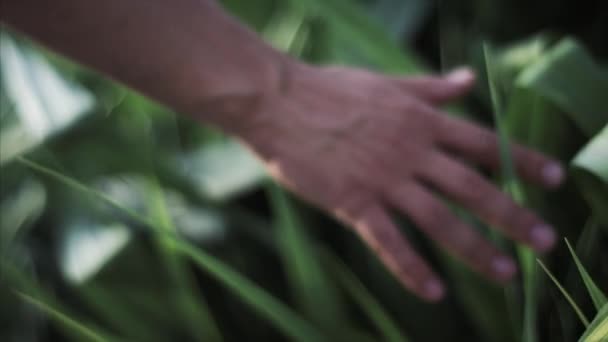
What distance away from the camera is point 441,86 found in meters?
0.68

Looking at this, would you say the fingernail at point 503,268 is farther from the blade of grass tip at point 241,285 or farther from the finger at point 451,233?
the blade of grass tip at point 241,285

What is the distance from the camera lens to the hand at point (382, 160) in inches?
24.1

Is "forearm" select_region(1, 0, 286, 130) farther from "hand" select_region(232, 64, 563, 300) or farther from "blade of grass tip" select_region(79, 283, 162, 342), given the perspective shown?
"blade of grass tip" select_region(79, 283, 162, 342)

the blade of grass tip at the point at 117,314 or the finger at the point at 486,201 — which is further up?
the finger at the point at 486,201

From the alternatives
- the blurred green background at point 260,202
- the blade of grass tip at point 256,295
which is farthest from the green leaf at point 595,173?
the blade of grass tip at point 256,295

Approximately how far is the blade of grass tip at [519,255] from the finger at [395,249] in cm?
6

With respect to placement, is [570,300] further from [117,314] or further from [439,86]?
[117,314]

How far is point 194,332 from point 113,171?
0.20 metres

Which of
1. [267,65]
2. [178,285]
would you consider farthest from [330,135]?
[178,285]

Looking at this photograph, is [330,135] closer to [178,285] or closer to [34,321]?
[178,285]

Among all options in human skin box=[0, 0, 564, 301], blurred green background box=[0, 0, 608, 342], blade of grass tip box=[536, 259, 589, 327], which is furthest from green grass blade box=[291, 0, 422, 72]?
blade of grass tip box=[536, 259, 589, 327]

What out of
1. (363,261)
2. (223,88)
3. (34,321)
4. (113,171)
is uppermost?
(223,88)

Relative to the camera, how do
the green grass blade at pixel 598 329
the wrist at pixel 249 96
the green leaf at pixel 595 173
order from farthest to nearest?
the wrist at pixel 249 96, the green leaf at pixel 595 173, the green grass blade at pixel 598 329

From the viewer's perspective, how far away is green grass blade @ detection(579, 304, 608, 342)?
0.41 metres
